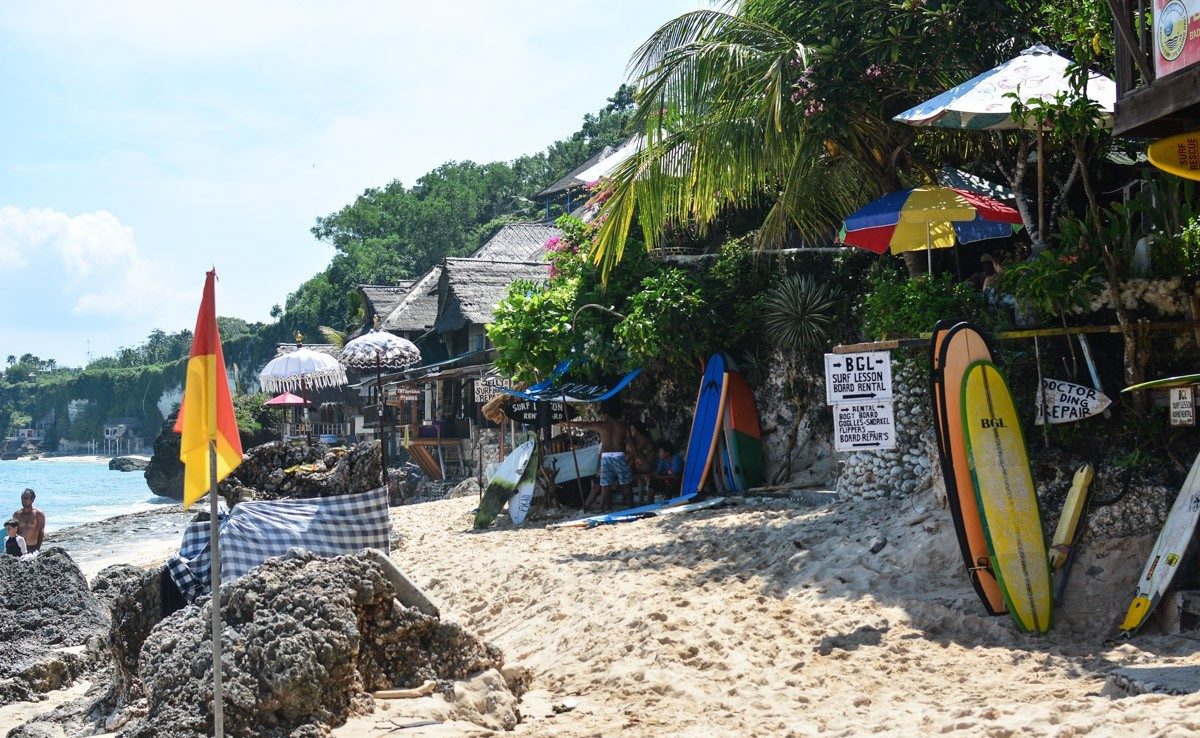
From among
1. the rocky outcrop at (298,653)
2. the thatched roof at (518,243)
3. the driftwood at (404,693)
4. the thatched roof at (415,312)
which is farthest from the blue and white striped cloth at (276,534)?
the thatched roof at (415,312)

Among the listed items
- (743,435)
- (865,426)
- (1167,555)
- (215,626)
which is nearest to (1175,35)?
(1167,555)

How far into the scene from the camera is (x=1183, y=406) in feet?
22.2

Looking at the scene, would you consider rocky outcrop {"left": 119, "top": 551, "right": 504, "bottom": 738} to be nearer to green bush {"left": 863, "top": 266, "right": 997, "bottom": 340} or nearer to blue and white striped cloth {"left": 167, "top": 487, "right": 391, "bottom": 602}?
blue and white striped cloth {"left": 167, "top": 487, "right": 391, "bottom": 602}

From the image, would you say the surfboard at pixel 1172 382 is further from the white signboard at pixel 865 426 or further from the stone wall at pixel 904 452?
the stone wall at pixel 904 452

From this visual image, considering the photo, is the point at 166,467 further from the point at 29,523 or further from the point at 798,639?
the point at 798,639

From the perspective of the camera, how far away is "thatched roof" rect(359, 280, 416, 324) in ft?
114

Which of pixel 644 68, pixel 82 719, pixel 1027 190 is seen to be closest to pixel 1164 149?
pixel 1027 190

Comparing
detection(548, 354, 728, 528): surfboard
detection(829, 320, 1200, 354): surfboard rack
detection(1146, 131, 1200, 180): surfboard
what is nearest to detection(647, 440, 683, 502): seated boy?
detection(548, 354, 728, 528): surfboard

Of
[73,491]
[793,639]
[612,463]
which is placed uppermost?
[612,463]

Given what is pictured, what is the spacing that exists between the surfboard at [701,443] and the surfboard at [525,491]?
39.8 inches

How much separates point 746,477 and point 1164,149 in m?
6.26

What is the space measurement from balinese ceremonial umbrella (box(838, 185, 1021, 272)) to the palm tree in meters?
0.84

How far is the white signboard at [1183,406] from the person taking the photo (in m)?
6.75

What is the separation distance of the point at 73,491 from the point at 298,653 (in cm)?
7310
